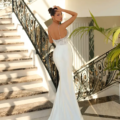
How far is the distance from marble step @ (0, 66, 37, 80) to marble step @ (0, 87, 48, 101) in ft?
1.41

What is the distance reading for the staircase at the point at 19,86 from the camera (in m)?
3.01

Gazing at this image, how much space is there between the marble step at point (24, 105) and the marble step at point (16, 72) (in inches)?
28.3

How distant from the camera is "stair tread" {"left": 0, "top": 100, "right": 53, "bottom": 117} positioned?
2873mm

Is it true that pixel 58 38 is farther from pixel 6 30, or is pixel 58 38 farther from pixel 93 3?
pixel 6 30

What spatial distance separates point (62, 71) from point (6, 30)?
10.4 feet

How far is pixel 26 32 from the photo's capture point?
4.48 m

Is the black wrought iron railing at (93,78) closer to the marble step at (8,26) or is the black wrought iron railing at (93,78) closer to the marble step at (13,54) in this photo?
the marble step at (13,54)

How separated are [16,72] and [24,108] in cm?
102

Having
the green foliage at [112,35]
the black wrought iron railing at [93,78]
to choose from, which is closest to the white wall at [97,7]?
the green foliage at [112,35]

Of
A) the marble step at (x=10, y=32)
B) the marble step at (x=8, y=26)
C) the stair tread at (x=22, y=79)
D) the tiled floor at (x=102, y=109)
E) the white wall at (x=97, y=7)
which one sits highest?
the white wall at (x=97, y=7)

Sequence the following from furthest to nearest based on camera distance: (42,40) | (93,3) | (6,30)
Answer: (6,30) → (93,3) → (42,40)

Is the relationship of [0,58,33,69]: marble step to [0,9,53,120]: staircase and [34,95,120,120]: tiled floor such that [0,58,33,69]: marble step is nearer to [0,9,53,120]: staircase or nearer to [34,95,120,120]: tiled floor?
[0,9,53,120]: staircase

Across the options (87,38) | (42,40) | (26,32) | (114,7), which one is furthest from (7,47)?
(87,38)

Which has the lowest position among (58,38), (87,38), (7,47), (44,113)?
(44,113)
